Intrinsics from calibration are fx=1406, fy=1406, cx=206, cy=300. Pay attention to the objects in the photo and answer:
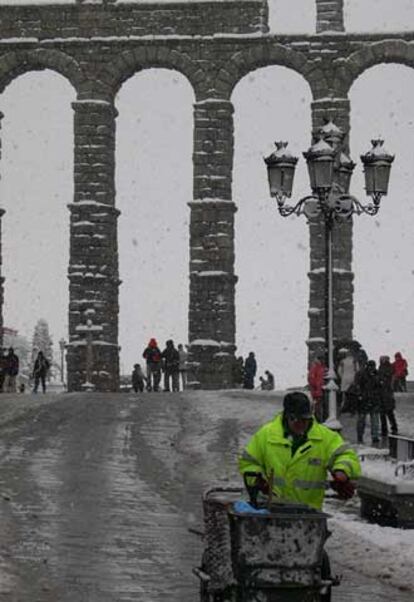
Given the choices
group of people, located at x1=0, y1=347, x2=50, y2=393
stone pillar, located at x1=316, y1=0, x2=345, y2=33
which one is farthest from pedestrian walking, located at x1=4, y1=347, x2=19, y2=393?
stone pillar, located at x1=316, y1=0, x2=345, y2=33

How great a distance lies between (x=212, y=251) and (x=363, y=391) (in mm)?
18969

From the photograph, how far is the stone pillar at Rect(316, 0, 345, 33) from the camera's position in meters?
42.2

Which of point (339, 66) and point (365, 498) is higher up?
point (339, 66)

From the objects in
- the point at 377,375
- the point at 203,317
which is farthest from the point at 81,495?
the point at 203,317

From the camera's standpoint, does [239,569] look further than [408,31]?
No

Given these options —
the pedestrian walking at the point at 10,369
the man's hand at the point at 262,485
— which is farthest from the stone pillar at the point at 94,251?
the man's hand at the point at 262,485

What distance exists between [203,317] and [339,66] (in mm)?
8542

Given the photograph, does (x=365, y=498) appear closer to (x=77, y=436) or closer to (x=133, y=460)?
(x=133, y=460)

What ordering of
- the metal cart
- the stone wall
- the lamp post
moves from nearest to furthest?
the metal cart
the lamp post
the stone wall

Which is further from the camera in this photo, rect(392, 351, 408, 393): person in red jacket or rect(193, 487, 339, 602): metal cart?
rect(392, 351, 408, 393): person in red jacket

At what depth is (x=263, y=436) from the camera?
8094mm

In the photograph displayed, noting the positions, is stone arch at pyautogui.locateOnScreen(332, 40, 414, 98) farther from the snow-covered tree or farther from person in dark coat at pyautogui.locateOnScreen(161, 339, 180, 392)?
the snow-covered tree

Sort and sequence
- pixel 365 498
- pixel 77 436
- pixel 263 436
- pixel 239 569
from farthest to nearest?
pixel 77 436 → pixel 365 498 → pixel 263 436 → pixel 239 569

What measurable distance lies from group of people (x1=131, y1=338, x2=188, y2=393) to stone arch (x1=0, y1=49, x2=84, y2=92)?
871 cm
